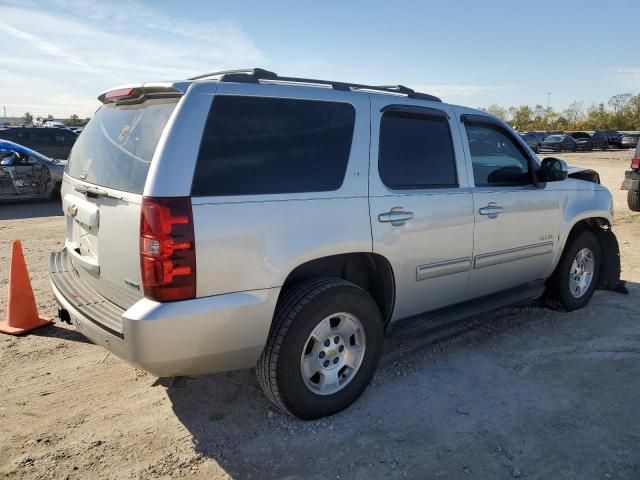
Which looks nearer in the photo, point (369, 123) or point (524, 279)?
point (369, 123)

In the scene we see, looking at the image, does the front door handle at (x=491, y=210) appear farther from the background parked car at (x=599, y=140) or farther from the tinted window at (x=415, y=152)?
the background parked car at (x=599, y=140)

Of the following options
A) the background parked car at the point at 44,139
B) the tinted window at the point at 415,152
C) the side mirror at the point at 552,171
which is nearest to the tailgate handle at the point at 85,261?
the tinted window at the point at 415,152

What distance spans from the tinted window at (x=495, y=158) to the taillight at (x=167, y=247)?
241cm

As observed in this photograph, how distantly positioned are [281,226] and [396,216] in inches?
35.9

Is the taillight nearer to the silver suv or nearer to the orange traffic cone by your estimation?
the silver suv

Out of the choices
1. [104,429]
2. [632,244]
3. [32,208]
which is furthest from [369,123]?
[32,208]

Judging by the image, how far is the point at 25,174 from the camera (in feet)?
36.9

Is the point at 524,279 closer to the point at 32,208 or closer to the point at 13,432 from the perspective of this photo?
the point at 13,432

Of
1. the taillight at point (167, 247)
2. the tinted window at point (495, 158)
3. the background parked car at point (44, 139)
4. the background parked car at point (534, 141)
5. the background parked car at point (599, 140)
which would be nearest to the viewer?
the taillight at point (167, 247)

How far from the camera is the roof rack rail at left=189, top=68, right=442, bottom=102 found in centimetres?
296

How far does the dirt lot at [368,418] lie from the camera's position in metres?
2.80

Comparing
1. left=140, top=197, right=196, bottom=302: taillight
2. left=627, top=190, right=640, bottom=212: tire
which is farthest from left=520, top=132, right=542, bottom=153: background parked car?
left=140, top=197, right=196, bottom=302: taillight

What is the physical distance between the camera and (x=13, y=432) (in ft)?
10.1

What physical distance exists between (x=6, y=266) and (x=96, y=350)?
10.9 ft
